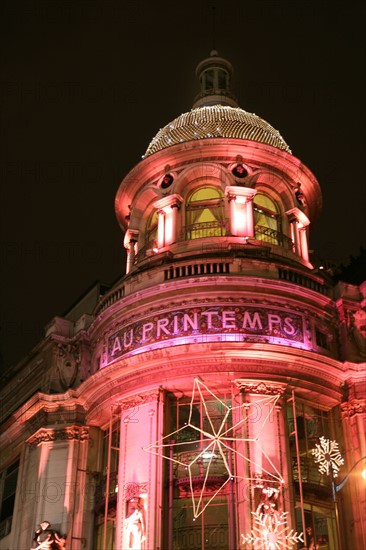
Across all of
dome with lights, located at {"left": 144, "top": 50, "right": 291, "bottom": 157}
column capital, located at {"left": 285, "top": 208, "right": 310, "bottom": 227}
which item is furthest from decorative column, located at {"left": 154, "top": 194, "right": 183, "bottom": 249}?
column capital, located at {"left": 285, "top": 208, "right": 310, "bottom": 227}

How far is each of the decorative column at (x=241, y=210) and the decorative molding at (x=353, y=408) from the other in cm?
893

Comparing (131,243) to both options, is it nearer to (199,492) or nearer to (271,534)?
(199,492)

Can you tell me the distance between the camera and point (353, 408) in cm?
2981

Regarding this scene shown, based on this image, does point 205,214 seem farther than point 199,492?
Yes

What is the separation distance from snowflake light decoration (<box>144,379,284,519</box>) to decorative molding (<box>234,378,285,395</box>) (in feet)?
0.94

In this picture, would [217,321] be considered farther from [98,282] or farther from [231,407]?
[98,282]

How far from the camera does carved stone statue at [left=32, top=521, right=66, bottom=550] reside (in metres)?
29.4

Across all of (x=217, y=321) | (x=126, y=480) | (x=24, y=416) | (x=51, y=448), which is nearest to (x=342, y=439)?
(x=217, y=321)

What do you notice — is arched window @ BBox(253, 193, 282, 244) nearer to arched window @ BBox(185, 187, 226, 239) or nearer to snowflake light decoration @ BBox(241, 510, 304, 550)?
arched window @ BBox(185, 187, 226, 239)

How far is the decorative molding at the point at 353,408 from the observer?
97.3ft

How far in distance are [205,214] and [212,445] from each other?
1270 cm

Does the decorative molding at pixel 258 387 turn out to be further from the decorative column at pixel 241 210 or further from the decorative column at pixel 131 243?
the decorative column at pixel 131 243

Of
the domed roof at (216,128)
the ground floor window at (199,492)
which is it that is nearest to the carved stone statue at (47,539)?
the ground floor window at (199,492)

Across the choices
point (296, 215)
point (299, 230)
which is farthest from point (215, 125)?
point (299, 230)
